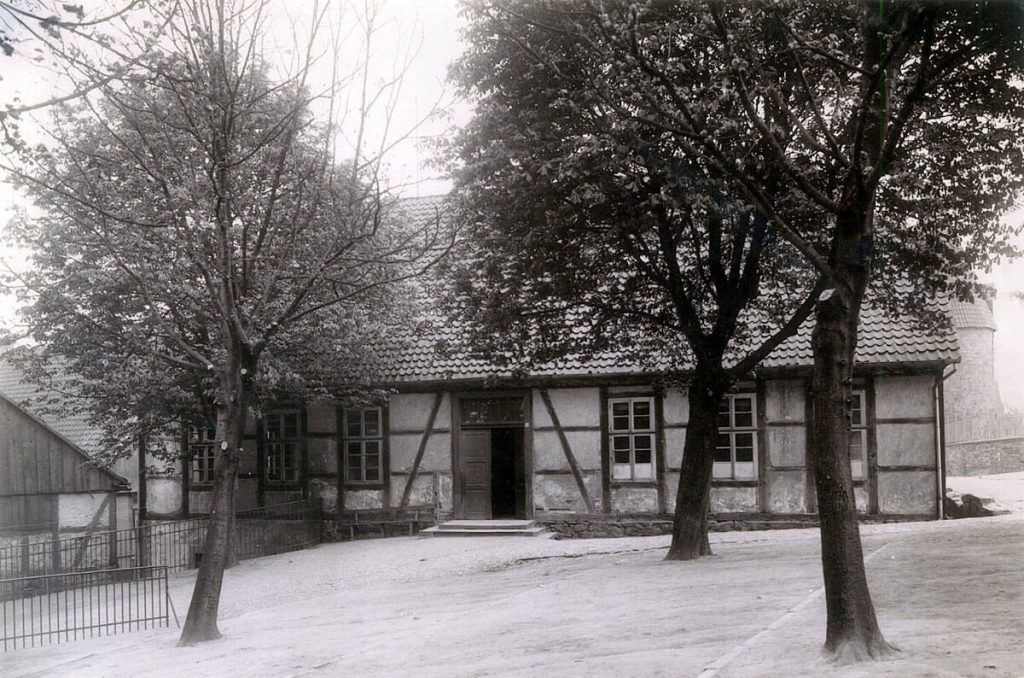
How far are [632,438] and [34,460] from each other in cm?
1112

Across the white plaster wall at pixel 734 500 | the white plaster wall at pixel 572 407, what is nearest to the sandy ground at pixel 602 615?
the white plaster wall at pixel 734 500

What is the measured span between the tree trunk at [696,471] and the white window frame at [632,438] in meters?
5.27

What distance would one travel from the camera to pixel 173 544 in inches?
669

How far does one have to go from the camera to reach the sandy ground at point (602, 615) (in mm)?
6785

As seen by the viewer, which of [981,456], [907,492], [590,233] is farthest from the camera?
[981,456]

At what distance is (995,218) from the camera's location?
1116 centimetres

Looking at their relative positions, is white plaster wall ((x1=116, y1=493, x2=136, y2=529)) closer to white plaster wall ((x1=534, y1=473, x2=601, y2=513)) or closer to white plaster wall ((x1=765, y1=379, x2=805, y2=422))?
white plaster wall ((x1=534, y1=473, x2=601, y2=513))

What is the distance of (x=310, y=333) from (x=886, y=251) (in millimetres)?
8979

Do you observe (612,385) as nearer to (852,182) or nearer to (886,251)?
(886,251)

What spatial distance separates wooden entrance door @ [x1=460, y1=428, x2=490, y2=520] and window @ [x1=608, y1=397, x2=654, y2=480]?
267 centimetres

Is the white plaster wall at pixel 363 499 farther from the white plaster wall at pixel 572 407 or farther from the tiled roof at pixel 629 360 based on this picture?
the white plaster wall at pixel 572 407

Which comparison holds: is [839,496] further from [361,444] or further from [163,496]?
[163,496]

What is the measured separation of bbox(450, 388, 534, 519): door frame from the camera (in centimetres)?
1842

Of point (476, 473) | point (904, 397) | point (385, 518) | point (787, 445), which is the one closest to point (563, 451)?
point (476, 473)
